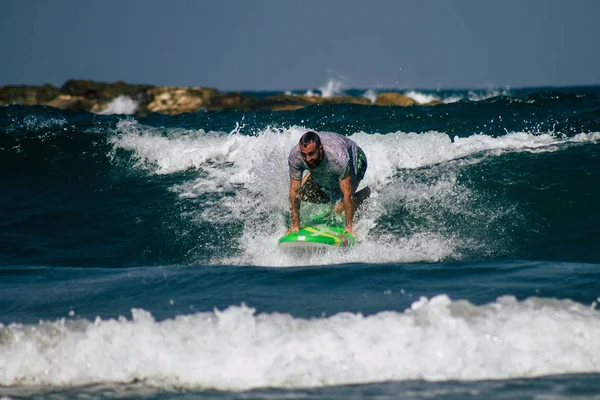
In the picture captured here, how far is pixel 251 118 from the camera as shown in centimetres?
1875

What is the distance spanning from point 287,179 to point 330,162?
8.12 ft

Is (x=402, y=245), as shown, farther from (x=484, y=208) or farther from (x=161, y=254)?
(x=161, y=254)

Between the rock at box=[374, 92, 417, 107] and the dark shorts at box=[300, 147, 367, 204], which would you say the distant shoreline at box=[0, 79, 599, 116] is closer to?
the rock at box=[374, 92, 417, 107]

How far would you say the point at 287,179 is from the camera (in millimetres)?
10938

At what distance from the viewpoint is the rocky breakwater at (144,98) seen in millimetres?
27047

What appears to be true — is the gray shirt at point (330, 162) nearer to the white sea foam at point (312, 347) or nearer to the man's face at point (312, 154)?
the man's face at point (312, 154)

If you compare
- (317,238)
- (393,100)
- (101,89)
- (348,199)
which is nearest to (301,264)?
(317,238)

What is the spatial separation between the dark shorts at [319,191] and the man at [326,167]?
0.18 ft

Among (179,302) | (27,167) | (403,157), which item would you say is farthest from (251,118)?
(179,302)

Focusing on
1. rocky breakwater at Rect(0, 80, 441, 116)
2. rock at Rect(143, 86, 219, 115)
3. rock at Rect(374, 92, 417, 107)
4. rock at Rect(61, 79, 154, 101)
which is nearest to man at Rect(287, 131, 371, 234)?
rock at Rect(374, 92, 417, 107)

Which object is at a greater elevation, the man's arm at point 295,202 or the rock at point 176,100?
the rock at point 176,100

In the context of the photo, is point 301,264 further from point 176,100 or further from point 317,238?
point 176,100

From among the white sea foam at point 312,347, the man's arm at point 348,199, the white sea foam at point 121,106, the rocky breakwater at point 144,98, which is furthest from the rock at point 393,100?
the white sea foam at point 312,347

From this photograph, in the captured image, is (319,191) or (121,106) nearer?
(319,191)
